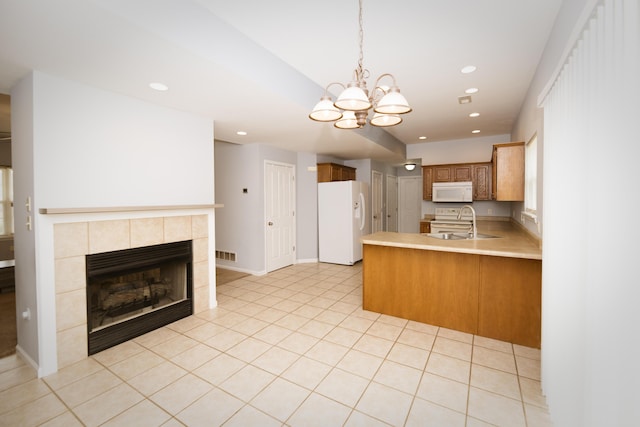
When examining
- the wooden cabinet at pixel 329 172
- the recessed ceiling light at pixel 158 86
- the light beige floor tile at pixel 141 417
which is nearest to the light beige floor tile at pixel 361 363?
the light beige floor tile at pixel 141 417

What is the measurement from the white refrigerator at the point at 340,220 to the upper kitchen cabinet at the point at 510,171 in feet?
9.24

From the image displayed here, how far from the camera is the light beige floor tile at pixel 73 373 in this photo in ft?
7.36

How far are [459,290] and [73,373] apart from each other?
11.8 feet

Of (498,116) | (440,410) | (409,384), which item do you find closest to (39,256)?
(409,384)

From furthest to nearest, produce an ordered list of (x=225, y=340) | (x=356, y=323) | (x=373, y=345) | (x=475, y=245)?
(x=356, y=323), (x=475, y=245), (x=225, y=340), (x=373, y=345)

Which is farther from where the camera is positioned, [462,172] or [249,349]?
[462,172]

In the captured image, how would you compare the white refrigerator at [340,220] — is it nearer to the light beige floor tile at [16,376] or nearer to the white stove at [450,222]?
the white stove at [450,222]

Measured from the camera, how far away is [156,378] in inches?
89.6

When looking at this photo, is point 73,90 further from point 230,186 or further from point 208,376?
point 230,186

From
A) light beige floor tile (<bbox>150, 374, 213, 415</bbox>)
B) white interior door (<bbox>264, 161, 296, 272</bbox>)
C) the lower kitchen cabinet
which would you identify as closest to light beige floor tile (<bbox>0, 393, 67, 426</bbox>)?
light beige floor tile (<bbox>150, 374, 213, 415</bbox>)

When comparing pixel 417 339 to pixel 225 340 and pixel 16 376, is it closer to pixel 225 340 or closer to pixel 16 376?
pixel 225 340

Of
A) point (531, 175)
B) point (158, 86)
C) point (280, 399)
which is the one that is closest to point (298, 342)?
point (280, 399)

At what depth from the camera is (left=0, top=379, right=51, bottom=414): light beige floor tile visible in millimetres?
1994

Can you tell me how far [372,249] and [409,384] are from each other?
5.31 ft
